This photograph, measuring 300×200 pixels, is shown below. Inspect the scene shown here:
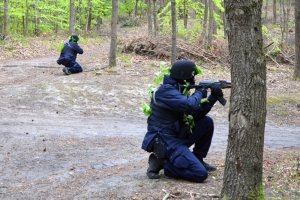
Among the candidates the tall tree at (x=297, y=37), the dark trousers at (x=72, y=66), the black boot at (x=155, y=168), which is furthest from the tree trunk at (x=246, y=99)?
the dark trousers at (x=72, y=66)

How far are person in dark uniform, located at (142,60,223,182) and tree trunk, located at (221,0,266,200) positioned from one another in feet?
4.50

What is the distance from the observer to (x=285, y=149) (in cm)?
859

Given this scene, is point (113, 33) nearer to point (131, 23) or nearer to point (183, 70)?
point (183, 70)

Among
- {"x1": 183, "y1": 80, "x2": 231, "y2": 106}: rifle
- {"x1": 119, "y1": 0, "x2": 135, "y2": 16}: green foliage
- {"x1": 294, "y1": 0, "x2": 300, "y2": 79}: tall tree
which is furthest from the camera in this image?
{"x1": 119, "y1": 0, "x2": 135, "y2": 16}: green foliage

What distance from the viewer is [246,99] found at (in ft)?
13.1

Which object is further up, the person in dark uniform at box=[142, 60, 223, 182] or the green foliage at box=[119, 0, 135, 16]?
the green foliage at box=[119, 0, 135, 16]

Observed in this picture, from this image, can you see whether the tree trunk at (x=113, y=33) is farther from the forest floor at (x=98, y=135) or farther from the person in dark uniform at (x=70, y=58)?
the person in dark uniform at (x=70, y=58)

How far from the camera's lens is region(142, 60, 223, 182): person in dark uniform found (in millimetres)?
5520

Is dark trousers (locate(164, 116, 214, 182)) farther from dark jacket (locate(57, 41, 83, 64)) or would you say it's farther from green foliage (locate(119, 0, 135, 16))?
green foliage (locate(119, 0, 135, 16))

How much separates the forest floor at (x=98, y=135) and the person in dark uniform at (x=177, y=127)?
0.19 metres

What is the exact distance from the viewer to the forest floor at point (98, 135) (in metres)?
5.58

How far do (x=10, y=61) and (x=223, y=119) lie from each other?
12.9m

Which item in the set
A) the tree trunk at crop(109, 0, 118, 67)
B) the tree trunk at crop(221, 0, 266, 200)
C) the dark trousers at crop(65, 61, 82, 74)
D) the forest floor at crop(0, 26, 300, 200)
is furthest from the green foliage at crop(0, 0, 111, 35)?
the tree trunk at crop(221, 0, 266, 200)

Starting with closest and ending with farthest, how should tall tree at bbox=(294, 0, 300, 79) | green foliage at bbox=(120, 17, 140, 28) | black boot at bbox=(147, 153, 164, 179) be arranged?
black boot at bbox=(147, 153, 164, 179)
tall tree at bbox=(294, 0, 300, 79)
green foliage at bbox=(120, 17, 140, 28)
